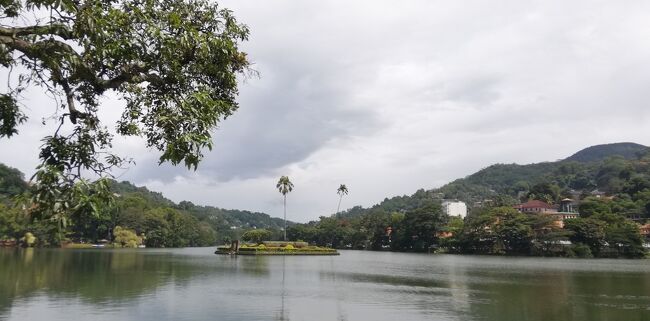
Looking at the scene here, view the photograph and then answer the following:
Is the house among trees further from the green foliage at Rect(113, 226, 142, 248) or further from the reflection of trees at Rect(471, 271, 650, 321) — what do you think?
the reflection of trees at Rect(471, 271, 650, 321)

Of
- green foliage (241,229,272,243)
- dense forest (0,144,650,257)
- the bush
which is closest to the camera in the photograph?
dense forest (0,144,650,257)

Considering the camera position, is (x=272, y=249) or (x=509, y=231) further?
(x=509, y=231)

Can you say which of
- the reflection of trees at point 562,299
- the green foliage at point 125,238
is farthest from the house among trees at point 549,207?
the reflection of trees at point 562,299

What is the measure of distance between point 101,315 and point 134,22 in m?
15.9

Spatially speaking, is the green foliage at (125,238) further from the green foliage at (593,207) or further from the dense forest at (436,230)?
the green foliage at (593,207)

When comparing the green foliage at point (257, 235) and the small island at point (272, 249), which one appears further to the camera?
the green foliage at point (257, 235)

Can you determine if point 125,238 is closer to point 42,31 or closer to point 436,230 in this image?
point 436,230

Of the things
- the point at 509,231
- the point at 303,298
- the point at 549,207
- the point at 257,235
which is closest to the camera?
the point at 303,298

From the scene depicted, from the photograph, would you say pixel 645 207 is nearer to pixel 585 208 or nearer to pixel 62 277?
pixel 585 208

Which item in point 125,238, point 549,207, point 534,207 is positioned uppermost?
point 549,207

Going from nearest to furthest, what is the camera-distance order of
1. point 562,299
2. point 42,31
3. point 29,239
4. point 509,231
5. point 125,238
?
point 42,31
point 562,299
point 509,231
point 29,239
point 125,238

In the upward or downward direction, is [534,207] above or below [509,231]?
above

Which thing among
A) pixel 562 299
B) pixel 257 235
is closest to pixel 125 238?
pixel 257 235

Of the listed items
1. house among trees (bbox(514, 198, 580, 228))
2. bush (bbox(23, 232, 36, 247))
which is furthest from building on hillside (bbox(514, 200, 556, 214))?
bush (bbox(23, 232, 36, 247))
